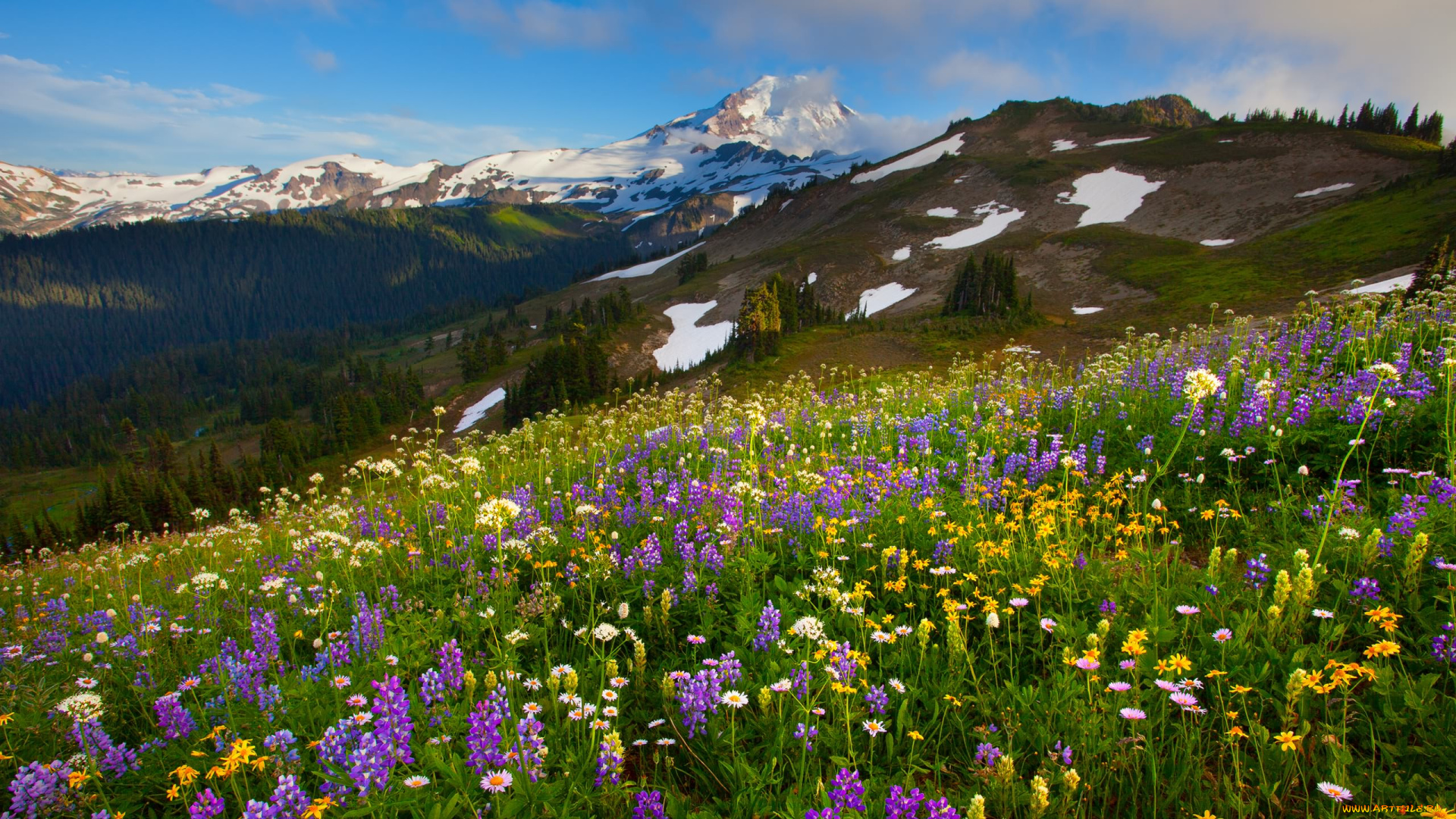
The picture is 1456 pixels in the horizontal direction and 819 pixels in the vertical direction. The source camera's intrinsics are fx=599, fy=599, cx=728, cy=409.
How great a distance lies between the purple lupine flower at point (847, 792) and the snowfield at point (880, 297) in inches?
3247

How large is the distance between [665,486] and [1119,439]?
6038 millimetres

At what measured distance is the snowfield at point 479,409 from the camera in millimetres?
94000

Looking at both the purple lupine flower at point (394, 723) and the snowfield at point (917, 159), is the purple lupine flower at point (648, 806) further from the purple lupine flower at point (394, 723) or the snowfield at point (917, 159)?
the snowfield at point (917, 159)

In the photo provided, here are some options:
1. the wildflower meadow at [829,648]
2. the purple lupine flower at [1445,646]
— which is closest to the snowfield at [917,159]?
the wildflower meadow at [829,648]

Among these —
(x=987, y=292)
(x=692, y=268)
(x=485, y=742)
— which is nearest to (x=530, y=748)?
(x=485, y=742)

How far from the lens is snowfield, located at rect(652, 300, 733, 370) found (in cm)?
9100

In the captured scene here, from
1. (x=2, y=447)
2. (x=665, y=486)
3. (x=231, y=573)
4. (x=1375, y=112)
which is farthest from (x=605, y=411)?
(x=2, y=447)

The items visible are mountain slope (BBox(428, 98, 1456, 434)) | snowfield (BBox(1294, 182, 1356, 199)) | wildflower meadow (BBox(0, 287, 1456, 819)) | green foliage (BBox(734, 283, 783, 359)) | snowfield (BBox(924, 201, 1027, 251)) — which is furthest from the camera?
snowfield (BBox(924, 201, 1027, 251))

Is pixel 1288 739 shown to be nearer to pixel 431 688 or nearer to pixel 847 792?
pixel 847 792

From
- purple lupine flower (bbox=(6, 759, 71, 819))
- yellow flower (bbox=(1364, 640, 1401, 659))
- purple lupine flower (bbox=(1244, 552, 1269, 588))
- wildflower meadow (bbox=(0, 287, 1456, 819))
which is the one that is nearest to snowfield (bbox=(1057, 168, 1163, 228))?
wildflower meadow (bbox=(0, 287, 1456, 819))

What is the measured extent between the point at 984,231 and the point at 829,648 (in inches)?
4319

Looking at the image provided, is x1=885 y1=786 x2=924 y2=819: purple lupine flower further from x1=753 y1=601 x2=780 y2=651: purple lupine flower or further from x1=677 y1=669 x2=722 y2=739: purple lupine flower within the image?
x1=753 y1=601 x2=780 y2=651: purple lupine flower

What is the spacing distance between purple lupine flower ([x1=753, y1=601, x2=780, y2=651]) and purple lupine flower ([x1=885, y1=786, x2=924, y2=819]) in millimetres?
1293

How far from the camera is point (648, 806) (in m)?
2.98
